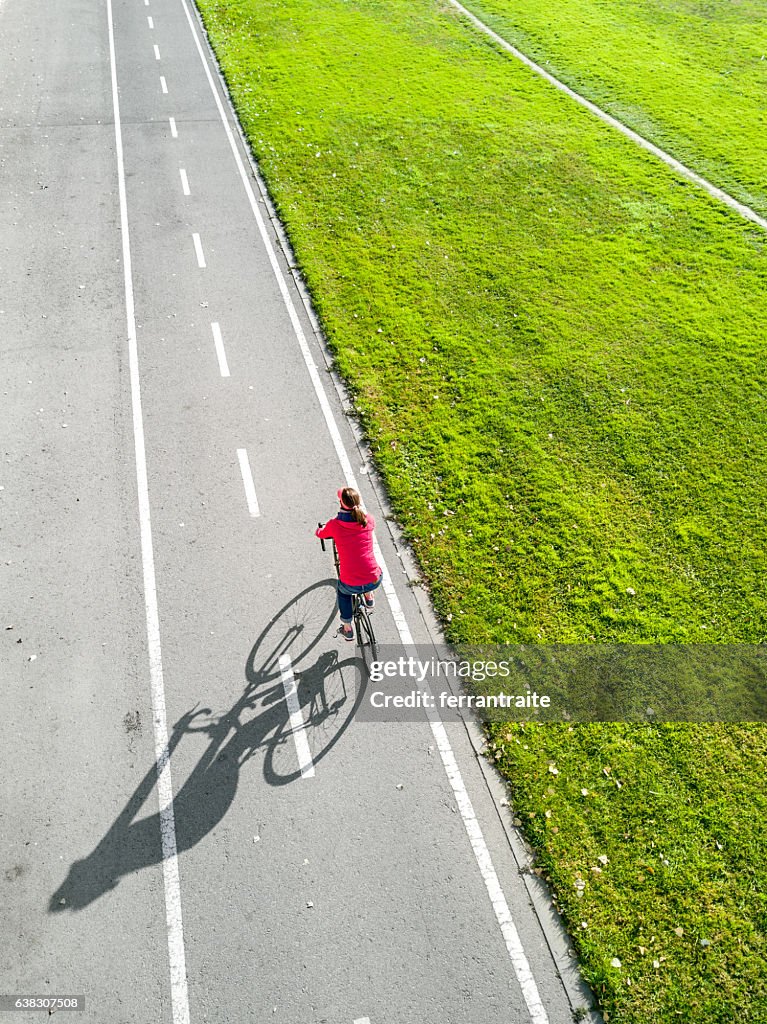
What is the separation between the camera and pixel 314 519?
10.7 meters

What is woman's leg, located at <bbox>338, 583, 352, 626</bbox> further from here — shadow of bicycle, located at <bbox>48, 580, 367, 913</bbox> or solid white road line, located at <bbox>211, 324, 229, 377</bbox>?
solid white road line, located at <bbox>211, 324, 229, 377</bbox>

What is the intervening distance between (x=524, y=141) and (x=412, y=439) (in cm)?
1264

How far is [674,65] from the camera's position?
2408 cm

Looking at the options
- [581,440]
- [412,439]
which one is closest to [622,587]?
[581,440]

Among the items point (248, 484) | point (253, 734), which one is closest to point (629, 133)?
point (248, 484)

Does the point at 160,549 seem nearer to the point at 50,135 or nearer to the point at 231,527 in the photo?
the point at 231,527

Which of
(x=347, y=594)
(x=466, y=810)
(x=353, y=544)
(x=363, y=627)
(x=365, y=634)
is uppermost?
(x=353, y=544)

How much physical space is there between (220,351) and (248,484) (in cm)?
361

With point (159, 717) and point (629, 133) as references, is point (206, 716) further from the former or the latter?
point (629, 133)

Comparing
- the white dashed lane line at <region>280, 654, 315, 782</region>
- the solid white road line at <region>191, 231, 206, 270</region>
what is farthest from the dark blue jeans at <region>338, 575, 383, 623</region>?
the solid white road line at <region>191, 231, 206, 270</region>

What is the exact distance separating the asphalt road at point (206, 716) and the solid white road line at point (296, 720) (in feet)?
0.13
